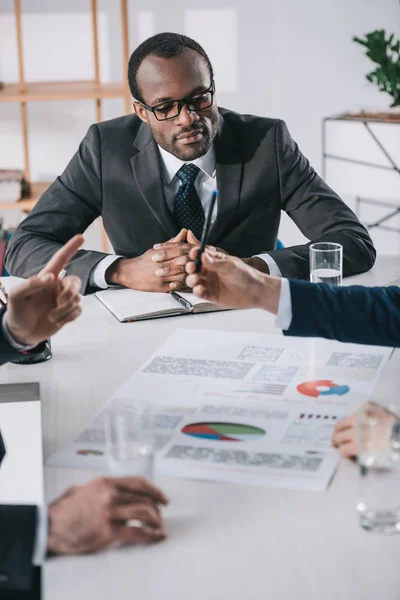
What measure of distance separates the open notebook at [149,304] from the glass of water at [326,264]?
0.26m

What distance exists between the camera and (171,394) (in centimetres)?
153

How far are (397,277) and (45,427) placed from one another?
1.17 m

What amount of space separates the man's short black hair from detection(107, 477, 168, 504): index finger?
1.47 m

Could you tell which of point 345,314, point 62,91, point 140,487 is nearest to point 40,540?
point 140,487

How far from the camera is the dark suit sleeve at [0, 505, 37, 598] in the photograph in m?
1.02

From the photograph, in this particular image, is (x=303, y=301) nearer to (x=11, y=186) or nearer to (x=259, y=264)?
(x=259, y=264)

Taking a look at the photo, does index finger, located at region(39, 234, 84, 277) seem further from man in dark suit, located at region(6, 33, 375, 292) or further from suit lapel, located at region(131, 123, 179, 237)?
suit lapel, located at region(131, 123, 179, 237)

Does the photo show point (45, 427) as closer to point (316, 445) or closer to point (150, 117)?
point (316, 445)

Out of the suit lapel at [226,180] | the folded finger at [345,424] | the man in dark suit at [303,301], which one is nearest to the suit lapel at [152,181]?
the suit lapel at [226,180]

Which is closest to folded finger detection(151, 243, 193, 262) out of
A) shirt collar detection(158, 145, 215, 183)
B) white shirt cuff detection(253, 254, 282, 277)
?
white shirt cuff detection(253, 254, 282, 277)

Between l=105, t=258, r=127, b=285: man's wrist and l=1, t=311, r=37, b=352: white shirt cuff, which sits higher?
l=1, t=311, r=37, b=352: white shirt cuff

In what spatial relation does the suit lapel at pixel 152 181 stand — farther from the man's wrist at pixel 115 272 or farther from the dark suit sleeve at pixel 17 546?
the dark suit sleeve at pixel 17 546

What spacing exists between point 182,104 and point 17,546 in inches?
59.9

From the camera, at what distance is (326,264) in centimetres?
206
